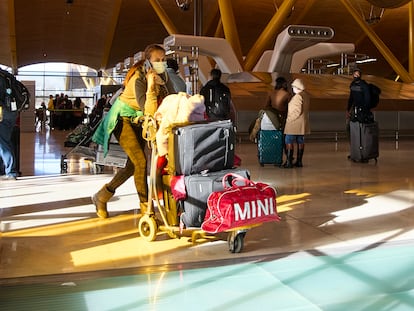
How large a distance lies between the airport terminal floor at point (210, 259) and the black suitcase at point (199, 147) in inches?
26.6

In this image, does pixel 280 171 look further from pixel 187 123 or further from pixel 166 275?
pixel 166 275

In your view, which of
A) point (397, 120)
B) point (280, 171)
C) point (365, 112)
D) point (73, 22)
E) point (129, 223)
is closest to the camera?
point (129, 223)

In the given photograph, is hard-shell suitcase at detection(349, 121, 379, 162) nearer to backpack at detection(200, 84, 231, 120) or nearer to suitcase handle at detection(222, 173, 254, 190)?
backpack at detection(200, 84, 231, 120)

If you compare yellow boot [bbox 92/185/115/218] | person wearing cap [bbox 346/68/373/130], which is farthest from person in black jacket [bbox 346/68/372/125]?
yellow boot [bbox 92/185/115/218]

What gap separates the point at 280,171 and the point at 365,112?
98.5 inches

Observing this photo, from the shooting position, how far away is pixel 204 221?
415 cm

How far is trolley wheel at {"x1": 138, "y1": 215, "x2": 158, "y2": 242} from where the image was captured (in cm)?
457

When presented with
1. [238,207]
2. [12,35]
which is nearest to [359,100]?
[238,207]

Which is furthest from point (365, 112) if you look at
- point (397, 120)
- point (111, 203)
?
point (397, 120)

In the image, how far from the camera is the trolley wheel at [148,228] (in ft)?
15.0

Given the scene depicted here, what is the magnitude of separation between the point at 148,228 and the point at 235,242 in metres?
0.90

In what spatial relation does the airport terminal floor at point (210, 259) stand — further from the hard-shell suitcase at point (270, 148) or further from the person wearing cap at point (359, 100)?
the person wearing cap at point (359, 100)

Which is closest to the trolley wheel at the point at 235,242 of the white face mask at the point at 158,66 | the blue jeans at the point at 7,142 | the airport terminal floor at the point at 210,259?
the airport terminal floor at the point at 210,259

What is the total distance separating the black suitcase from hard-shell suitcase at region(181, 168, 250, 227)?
0.10 metres
